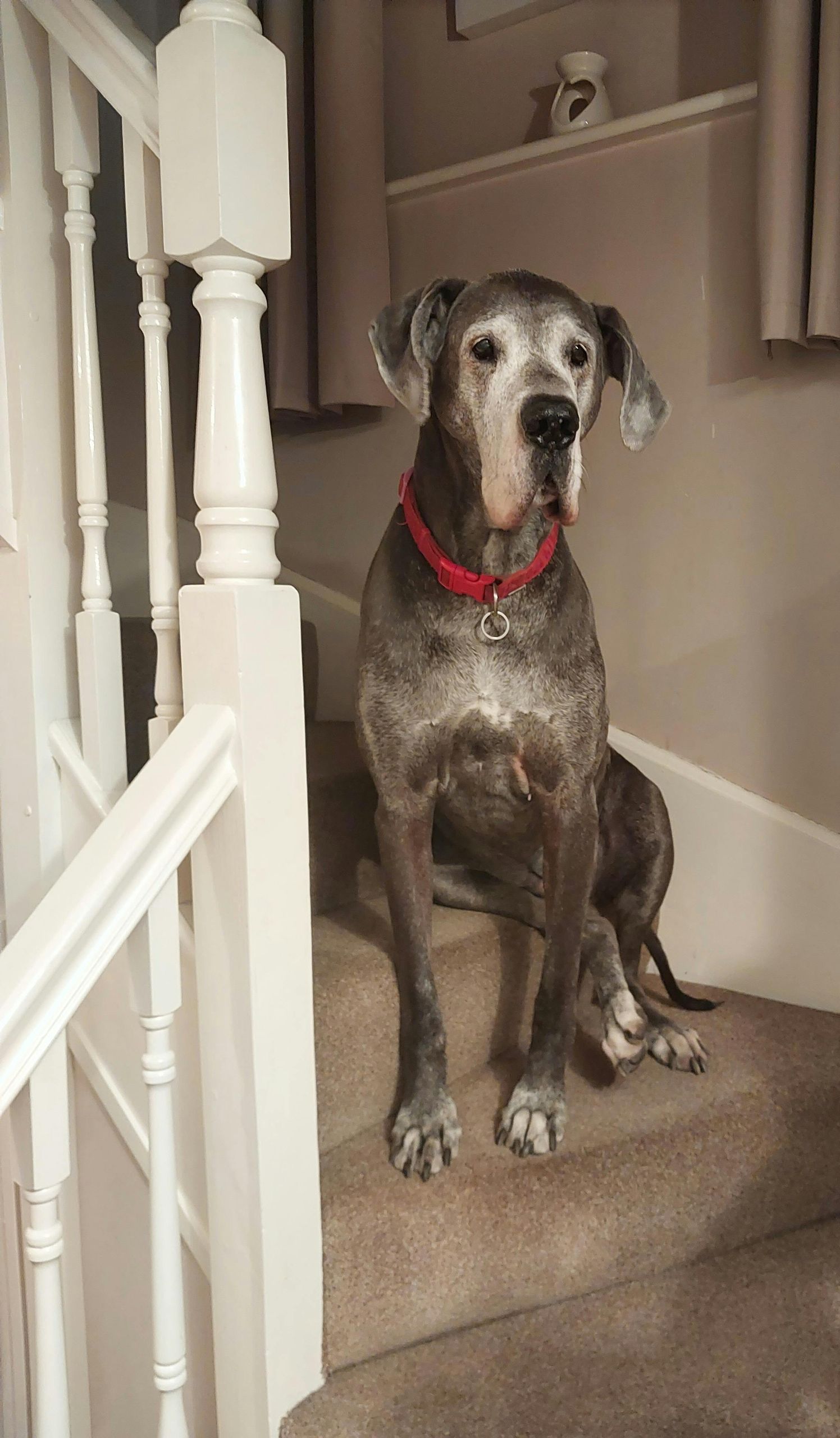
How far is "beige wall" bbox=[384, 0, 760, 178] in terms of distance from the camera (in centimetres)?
204

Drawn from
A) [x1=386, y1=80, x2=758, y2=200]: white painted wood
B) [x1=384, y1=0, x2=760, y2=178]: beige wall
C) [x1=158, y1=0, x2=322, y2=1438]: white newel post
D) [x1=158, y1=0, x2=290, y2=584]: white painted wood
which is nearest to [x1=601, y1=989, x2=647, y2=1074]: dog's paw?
[x1=158, y1=0, x2=322, y2=1438]: white newel post

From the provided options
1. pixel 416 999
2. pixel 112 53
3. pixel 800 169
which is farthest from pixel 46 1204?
pixel 800 169

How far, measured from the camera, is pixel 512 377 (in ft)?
4.54

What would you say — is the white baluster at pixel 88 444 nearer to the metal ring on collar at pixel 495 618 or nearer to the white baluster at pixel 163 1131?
the white baluster at pixel 163 1131

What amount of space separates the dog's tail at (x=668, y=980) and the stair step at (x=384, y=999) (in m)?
0.19

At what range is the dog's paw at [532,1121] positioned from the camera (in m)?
1.42

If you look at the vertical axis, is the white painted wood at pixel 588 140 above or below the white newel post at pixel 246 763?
above

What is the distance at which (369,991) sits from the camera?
152 cm

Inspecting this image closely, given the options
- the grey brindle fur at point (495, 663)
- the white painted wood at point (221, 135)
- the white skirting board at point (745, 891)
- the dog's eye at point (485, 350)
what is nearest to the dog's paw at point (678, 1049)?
the grey brindle fur at point (495, 663)

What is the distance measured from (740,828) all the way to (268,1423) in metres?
1.31

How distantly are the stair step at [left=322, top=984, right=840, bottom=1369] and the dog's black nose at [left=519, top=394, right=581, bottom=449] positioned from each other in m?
0.80

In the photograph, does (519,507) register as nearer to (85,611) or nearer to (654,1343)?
(85,611)

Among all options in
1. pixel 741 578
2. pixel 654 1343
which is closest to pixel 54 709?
pixel 654 1343

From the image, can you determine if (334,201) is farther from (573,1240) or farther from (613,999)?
(573,1240)
